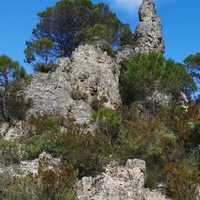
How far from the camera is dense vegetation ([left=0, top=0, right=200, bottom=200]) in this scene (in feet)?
29.2

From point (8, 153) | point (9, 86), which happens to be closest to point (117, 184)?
point (8, 153)

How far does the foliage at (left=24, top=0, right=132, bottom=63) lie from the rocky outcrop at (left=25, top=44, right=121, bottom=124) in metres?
4.91

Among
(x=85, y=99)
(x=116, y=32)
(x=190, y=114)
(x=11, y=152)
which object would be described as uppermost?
(x=116, y=32)

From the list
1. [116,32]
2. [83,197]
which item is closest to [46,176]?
[83,197]

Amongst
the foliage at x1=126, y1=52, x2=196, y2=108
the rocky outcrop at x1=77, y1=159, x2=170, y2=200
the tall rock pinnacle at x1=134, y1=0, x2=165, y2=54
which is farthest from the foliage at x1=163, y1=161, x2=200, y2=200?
the tall rock pinnacle at x1=134, y1=0, x2=165, y2=54

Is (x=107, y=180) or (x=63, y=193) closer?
(x=63, y=193)

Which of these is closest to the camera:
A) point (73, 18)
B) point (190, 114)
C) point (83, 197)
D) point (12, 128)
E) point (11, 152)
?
point (83, 197)

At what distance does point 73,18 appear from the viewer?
2892 cm

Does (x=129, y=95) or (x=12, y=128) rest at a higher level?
(x=129, y=95)

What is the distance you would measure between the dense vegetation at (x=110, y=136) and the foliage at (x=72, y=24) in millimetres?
1584

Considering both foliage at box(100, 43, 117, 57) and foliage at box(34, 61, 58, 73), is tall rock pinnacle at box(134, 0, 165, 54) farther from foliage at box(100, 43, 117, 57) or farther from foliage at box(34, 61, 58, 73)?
foliage at box(34, 61, 58, 73)

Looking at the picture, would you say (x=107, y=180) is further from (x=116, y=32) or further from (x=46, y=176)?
(x=116, y=32)

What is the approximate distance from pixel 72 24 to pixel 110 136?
16.4 meters

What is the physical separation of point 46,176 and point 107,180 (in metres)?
1.92
